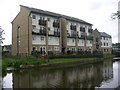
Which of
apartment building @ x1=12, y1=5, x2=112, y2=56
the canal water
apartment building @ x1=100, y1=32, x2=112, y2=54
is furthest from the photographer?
apartment building @ x1=100, y1=32, x2=112, y2=54

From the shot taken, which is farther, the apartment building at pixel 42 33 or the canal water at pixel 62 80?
the apartment building at pixel 42 33

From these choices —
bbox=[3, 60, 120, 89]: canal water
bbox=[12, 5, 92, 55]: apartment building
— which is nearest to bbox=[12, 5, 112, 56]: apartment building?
bbox=[12, 5, 92, 55]: apartment building

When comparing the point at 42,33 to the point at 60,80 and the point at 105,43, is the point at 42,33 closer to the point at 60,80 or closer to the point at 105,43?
the point at 60,80

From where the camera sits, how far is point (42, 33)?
1583 inches

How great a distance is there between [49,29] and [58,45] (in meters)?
→ 5.59

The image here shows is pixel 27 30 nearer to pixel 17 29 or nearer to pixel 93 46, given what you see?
pixel 17 29

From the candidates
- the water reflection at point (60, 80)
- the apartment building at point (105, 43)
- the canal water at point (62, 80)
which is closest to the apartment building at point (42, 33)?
the canal water at point (62, 80)

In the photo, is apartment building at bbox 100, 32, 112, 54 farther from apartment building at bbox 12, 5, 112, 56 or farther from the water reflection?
the water reflection

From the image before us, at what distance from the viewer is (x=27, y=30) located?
39.1m

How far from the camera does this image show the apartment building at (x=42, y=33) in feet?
128

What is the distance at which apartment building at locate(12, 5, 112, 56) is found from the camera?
3897cm

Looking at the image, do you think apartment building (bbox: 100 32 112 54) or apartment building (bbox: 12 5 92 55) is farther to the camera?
apartment building (bbox: 100 32 112 54)

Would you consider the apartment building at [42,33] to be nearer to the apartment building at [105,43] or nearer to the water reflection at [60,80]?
the water reflection at [60,80]

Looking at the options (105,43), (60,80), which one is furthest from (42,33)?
(105,43)
